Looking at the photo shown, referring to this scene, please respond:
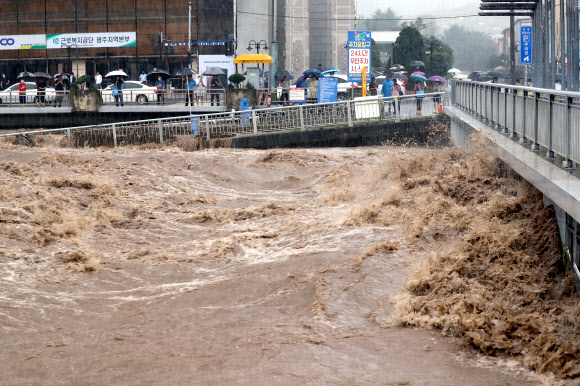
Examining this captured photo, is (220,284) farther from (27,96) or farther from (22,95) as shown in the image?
(27,96)

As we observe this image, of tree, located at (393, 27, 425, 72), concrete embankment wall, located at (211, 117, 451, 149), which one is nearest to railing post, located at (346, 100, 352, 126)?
concrete embankment wall, located at (211, 117, 451, 149)

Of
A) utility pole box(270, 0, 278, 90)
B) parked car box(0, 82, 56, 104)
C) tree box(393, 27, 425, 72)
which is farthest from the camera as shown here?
tree box(393, 27, 425, 72)

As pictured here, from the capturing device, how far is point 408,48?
65.3 m

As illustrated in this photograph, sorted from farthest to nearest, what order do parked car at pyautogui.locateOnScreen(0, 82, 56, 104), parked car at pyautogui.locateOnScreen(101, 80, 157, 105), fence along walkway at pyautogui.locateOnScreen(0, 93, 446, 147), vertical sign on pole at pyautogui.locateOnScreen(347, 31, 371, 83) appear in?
parked car at pyautogui.locateOnScreen(101, 80, 157, 105) → parked car at pyautogui.locateOnScreen(0, 82, 56, 104) → vertical sign on pole at pyautogui.locateOnScreen(347, 31, 371, 83) → fence along walkway at pyautogui.locateOnScreen(0, 93, 446, 147)

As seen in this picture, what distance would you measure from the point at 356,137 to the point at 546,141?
15942mm

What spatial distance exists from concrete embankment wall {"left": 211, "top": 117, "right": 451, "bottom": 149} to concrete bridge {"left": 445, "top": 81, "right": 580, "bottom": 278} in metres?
10.1

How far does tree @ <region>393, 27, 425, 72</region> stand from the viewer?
6525 cm

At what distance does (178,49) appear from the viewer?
50781mm

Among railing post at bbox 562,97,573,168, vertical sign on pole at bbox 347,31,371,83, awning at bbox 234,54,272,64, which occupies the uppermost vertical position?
awning at bbox 234,54,272,64

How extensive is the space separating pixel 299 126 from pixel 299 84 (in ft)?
22.2

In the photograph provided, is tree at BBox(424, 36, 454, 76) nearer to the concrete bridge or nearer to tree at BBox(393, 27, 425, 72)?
tree at BBox(393, 27, 425, 72)

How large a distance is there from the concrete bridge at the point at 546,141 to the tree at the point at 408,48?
5051 cm

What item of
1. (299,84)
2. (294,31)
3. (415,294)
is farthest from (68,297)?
(294,31)

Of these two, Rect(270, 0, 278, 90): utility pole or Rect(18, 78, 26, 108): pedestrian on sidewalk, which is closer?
Rect(18, 78, 26, 108): pedestrian on sidewalk
